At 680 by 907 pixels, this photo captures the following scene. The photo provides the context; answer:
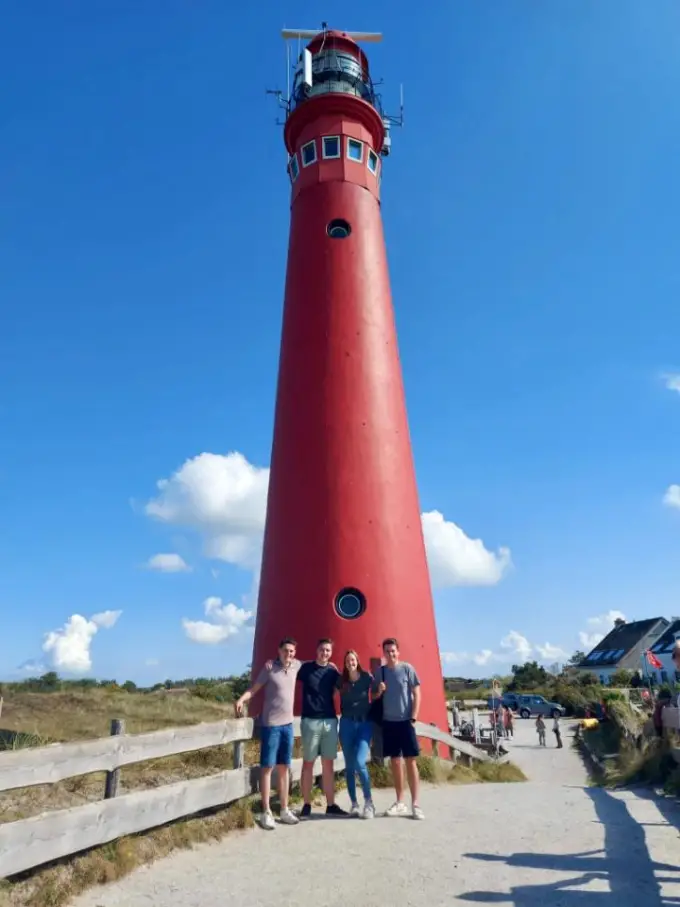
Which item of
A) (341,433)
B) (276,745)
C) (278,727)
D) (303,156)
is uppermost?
(303,156)

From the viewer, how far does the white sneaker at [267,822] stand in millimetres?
6262

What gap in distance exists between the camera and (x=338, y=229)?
14.6 metres

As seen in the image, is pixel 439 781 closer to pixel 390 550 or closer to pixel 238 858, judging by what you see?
pixel 390 550

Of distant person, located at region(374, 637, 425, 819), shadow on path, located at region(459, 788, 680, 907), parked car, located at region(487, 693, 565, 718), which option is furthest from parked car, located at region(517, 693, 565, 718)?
shadow on path, located at region(459, 788, 680, 907)

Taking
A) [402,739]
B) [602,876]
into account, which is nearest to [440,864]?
[602,876]

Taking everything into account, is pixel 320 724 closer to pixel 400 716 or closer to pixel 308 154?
pixel 400 716

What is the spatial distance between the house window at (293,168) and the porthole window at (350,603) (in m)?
10.1

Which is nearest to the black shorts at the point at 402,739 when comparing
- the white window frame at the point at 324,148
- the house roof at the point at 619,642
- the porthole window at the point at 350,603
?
the porthole window at the point at 350,603

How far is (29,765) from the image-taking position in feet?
14.8

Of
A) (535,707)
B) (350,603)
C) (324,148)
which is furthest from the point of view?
(535,707)

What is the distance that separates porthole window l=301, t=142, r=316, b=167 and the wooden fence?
1295 cm

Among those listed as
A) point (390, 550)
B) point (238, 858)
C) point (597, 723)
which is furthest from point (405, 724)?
point (597, 723)

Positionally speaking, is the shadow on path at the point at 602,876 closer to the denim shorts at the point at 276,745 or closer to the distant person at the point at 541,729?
the denim shorts at the point at 276,745

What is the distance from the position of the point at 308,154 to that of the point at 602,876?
49.5 feet
